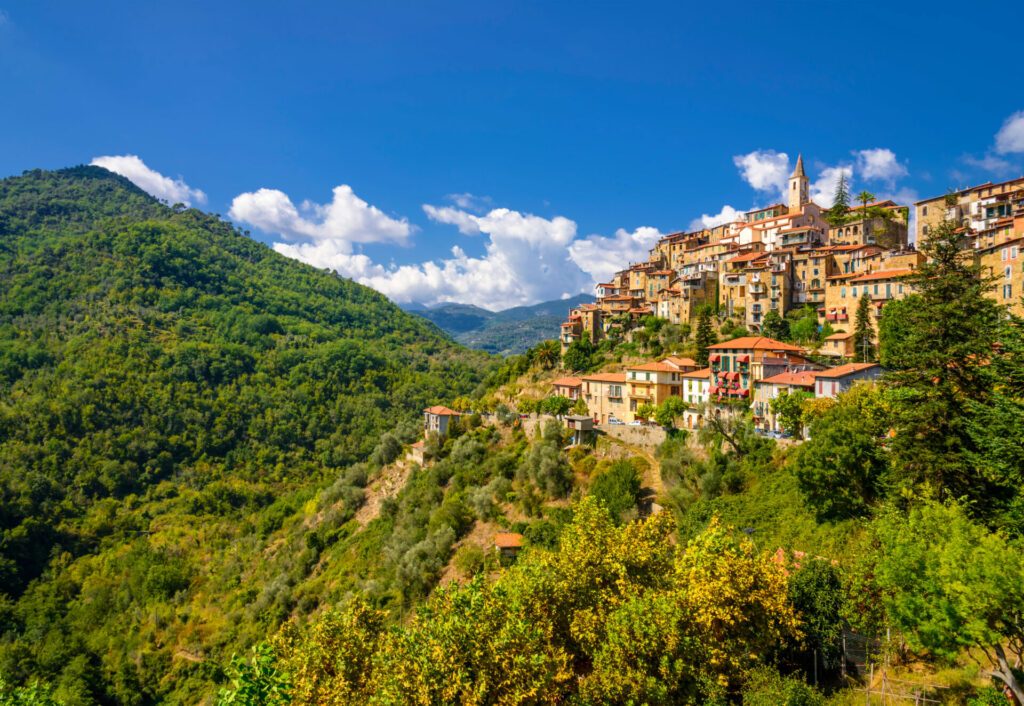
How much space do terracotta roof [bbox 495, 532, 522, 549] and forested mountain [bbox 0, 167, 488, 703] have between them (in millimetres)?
24488

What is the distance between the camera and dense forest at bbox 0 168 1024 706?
46.5 ft

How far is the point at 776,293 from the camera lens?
5841cm

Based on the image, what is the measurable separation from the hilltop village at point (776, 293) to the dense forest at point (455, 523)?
3423 mm

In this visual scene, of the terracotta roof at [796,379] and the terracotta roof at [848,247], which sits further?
the terracotta roof at [848,247]

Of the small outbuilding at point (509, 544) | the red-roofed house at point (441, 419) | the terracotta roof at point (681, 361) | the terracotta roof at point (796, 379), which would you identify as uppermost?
A: the terracotta roof at point (681, 361)

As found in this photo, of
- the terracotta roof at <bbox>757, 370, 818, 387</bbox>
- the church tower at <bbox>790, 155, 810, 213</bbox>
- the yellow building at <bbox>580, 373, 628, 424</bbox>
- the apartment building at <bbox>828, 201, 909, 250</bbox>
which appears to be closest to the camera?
the terracotta roof at <bbox>757, 370, 818, 387</bbox>

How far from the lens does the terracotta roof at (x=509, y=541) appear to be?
38969mm

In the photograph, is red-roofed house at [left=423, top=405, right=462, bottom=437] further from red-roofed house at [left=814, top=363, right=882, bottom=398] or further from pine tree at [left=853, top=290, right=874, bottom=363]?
pine tree at [left=853, top=290, right=874, bottom=363]

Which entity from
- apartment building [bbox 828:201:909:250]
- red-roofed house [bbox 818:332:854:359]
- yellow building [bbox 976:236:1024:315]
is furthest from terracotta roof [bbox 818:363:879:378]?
apartment building [bbox 828:201:909:250]

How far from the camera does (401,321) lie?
7697 inches

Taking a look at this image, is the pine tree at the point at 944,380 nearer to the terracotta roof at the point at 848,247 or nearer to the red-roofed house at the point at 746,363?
the red-roofed house at the point at 746,363

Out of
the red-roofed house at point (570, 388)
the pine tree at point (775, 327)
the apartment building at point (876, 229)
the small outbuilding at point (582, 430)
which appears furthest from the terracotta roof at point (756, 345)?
the apartment building at point (876, 229)

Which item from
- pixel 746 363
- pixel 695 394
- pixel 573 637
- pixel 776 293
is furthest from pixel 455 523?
pixel 776 293

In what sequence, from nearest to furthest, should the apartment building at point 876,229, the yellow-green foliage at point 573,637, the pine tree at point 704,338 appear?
the yellow-green foliage at point 573,637 < the pine tree at point 704,338 < the apartment building at point 876,229
